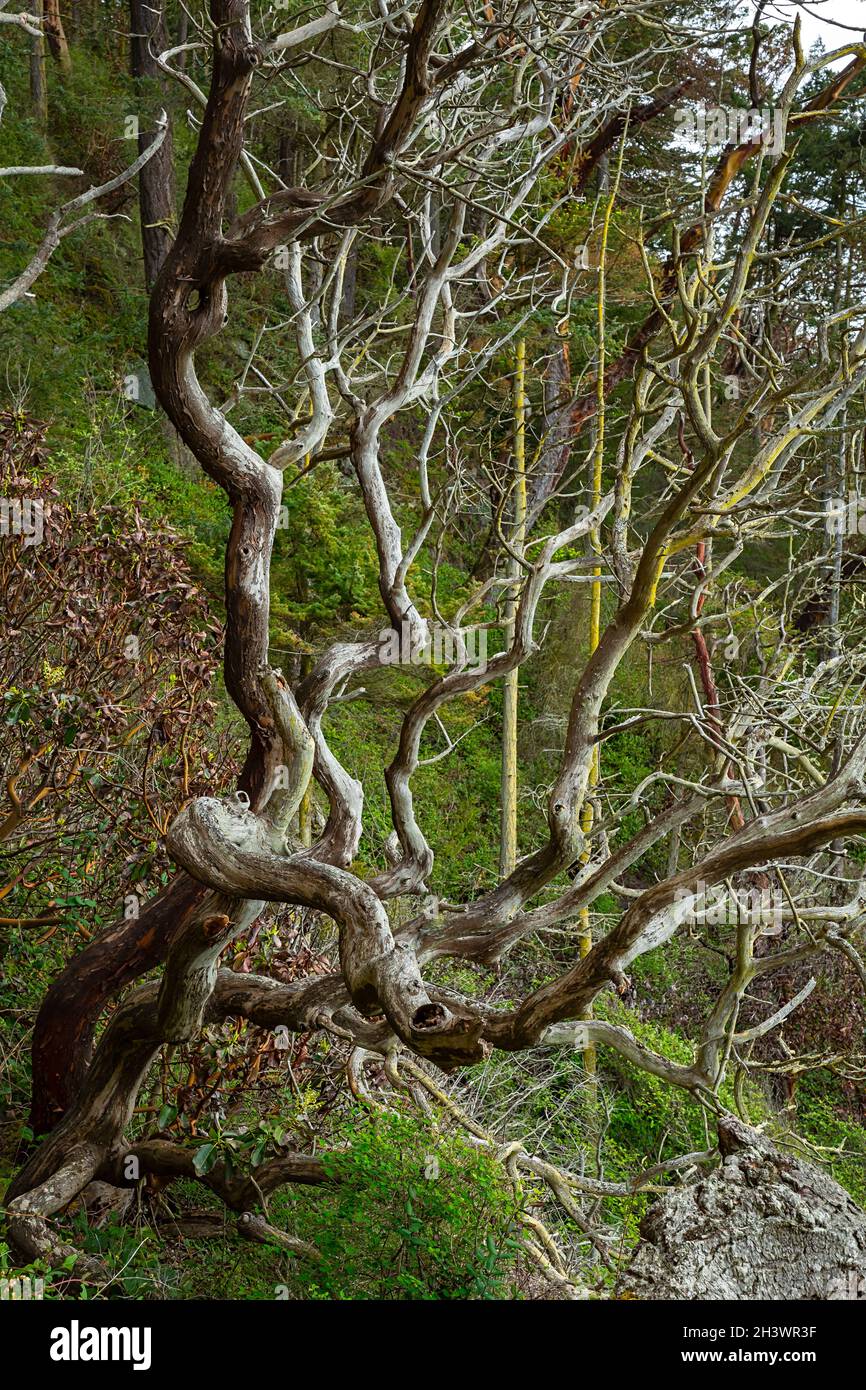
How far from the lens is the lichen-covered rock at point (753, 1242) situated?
3.16 m

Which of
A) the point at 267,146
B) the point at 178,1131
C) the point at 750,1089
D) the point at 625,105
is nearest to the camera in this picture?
the point at 178,1131

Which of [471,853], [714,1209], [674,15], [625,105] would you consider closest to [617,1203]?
[714,1209]

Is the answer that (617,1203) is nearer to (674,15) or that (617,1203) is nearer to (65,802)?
(65,802)

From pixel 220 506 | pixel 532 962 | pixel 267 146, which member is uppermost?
pixel 267 146

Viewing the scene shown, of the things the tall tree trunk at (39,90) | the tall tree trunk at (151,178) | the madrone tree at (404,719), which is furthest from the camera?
the tall tree trunk at (39,90)

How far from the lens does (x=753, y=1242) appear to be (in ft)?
10.6

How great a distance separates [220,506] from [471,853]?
4.02 m

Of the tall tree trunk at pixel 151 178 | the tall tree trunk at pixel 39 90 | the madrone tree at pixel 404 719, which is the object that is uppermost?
the tall tree trunk at pixel 39 90

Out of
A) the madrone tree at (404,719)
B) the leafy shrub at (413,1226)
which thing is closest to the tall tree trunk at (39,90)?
the madrone tree at (404,719)

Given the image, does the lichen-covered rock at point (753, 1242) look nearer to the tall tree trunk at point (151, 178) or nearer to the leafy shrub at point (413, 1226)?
the leafy shrub at point (413, 1226)

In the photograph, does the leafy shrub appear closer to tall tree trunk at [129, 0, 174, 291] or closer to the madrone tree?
the madrone tree

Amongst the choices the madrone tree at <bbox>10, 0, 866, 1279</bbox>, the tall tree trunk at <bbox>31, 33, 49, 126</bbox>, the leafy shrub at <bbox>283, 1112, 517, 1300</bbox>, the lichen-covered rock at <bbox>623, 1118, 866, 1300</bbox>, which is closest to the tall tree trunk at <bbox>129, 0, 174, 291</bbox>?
the tall tree trunk at <bbox>31, 33, 49, 126</bbox>
